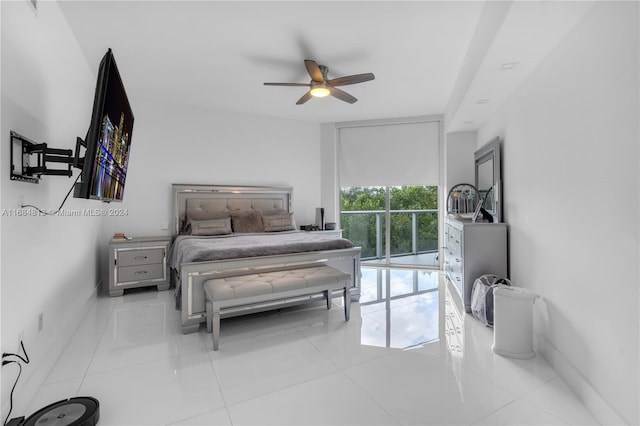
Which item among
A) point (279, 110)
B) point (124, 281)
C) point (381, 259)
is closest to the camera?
point (124, 281)

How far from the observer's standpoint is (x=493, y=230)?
3314mm

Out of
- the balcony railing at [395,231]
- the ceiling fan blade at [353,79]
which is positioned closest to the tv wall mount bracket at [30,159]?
the ceiling fan blade at [353,79]

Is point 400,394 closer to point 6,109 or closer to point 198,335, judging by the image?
point 198,335

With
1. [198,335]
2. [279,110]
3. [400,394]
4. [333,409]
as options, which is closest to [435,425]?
[400,394]

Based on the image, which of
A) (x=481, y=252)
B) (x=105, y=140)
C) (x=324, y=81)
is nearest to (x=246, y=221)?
(x=324, y=81)

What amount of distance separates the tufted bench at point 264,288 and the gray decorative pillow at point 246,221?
1757 millimetres

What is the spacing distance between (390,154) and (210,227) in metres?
3.33

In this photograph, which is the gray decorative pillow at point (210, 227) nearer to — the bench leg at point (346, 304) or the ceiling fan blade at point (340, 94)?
the bench leg at point (346, 304)

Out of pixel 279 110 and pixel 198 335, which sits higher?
pixel 279 110

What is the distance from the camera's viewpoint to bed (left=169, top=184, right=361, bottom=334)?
2908 mm

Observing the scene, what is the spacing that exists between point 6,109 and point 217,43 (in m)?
1.88

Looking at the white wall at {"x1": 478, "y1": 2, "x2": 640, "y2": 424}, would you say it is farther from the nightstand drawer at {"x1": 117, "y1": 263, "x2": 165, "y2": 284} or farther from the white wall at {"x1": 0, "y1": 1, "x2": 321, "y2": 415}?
the nightstand drawer at {"x1": 117, "y1": 263, "x2": 165, "y2": 284}

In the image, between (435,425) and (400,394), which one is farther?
(400,394)

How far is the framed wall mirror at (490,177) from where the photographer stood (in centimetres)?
346
